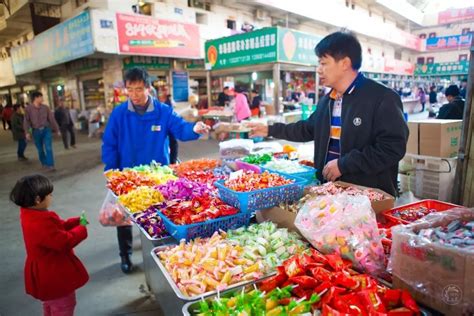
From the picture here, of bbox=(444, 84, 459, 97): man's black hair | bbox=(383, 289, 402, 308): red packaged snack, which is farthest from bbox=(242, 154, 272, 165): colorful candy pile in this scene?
bbox=(444, 84, 459, 97): man's black hair

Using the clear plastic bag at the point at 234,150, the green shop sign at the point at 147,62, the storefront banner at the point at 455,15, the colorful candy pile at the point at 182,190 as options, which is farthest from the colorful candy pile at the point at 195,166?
the storefront banner at the point at 455,15

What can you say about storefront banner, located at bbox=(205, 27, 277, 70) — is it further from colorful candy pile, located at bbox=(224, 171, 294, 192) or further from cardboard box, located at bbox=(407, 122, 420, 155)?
colorful candy pile, located at bbox=(224, 171, 294, 192)

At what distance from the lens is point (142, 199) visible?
2.28 meters

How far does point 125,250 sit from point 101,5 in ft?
36.7

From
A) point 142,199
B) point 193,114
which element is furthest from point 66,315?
point 193,114

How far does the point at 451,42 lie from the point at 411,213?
1095 inches

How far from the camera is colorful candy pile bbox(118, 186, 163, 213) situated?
2221 millimetres

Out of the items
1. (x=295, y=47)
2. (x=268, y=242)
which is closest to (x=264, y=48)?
(x=295, y=47)

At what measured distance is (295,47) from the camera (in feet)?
29.3

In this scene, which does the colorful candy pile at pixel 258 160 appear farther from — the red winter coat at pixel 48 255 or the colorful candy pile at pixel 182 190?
the red winter coat at pixel 48 255

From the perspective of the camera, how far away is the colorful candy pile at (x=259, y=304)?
113 centimetres

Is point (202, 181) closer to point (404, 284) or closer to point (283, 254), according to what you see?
point (283, 254)

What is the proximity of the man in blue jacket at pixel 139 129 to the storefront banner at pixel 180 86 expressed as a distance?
1123 cm

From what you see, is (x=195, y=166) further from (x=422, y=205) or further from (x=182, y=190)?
(x=422, y=205)
